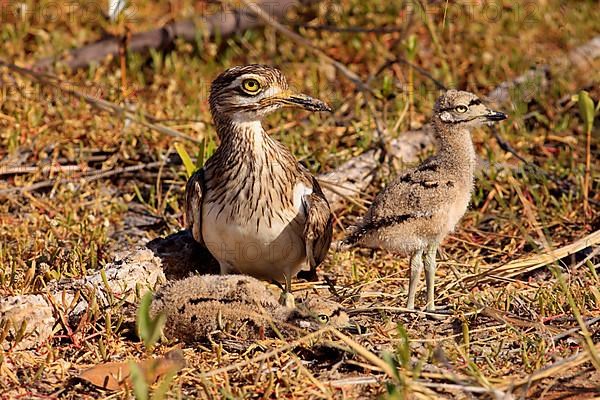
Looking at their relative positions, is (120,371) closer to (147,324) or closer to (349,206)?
(147,324)

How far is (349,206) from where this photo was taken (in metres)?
6.38

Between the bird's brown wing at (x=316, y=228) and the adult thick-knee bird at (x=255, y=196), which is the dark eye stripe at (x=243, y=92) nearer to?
the adult thick-knee bird at (x=255, y=196)

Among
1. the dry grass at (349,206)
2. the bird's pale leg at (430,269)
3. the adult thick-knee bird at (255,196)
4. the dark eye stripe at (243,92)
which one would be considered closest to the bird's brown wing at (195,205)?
the adult thick-knee bird at (255,196)

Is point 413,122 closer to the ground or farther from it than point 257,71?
closer to the ground

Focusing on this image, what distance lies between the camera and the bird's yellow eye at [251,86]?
16.9 feet

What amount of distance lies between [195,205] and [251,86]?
0.70 meters

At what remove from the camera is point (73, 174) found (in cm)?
674

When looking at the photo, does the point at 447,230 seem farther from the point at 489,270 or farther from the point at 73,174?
the point at 73,174

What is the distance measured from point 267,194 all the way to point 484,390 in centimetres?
182

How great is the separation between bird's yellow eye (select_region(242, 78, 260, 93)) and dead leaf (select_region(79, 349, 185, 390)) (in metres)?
1.62

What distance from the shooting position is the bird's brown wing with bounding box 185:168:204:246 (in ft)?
17.0

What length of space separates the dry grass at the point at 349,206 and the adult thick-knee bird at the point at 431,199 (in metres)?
0.31

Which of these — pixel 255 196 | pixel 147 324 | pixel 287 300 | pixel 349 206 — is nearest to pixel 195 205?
pixel 255 196

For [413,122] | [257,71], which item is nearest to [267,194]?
[257,71]
